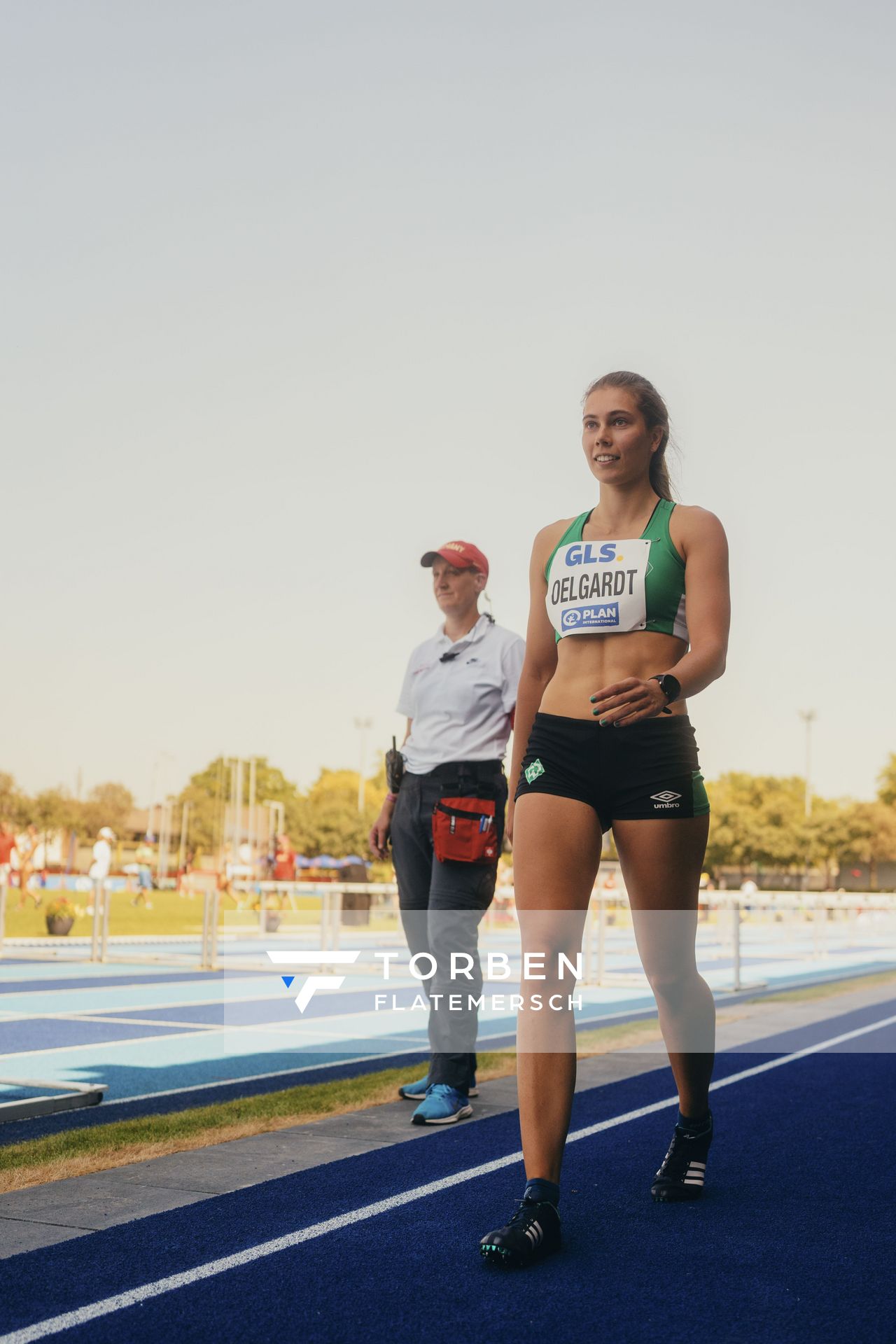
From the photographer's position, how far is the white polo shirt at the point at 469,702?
224 inches

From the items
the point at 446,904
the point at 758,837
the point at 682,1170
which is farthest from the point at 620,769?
the point at 758,837

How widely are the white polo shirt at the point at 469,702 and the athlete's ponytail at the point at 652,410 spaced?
1.72 m

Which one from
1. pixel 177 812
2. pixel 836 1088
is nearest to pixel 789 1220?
pixel 836 1088

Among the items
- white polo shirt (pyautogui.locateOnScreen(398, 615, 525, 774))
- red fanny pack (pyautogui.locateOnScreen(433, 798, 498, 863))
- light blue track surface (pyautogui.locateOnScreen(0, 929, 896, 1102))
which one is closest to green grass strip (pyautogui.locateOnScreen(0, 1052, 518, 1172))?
light blue track surface (pyautogui.locateOnScreen(0, 929, 896, 1102))

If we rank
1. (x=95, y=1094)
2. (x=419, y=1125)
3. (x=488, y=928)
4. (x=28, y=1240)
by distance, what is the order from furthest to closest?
(x=488, y=928) < (x=95, y=1094) < (x=419, y=1125) < (x=28, y=1240)

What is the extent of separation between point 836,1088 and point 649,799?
3562mm

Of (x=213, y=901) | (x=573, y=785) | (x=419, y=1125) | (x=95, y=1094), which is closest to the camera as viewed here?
(x=573, y=785)

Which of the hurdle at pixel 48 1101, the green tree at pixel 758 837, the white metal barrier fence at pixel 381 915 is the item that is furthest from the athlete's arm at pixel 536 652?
the green tree at pixel 758 837

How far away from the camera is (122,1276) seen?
3.05 metres

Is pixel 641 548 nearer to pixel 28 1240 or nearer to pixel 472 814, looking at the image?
pixel 472 814

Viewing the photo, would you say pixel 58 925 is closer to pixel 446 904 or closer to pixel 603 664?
pixel 446 904

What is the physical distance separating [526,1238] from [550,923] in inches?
30.8

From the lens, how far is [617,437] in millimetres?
3924

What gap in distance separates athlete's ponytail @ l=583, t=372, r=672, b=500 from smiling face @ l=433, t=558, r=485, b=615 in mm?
1927
